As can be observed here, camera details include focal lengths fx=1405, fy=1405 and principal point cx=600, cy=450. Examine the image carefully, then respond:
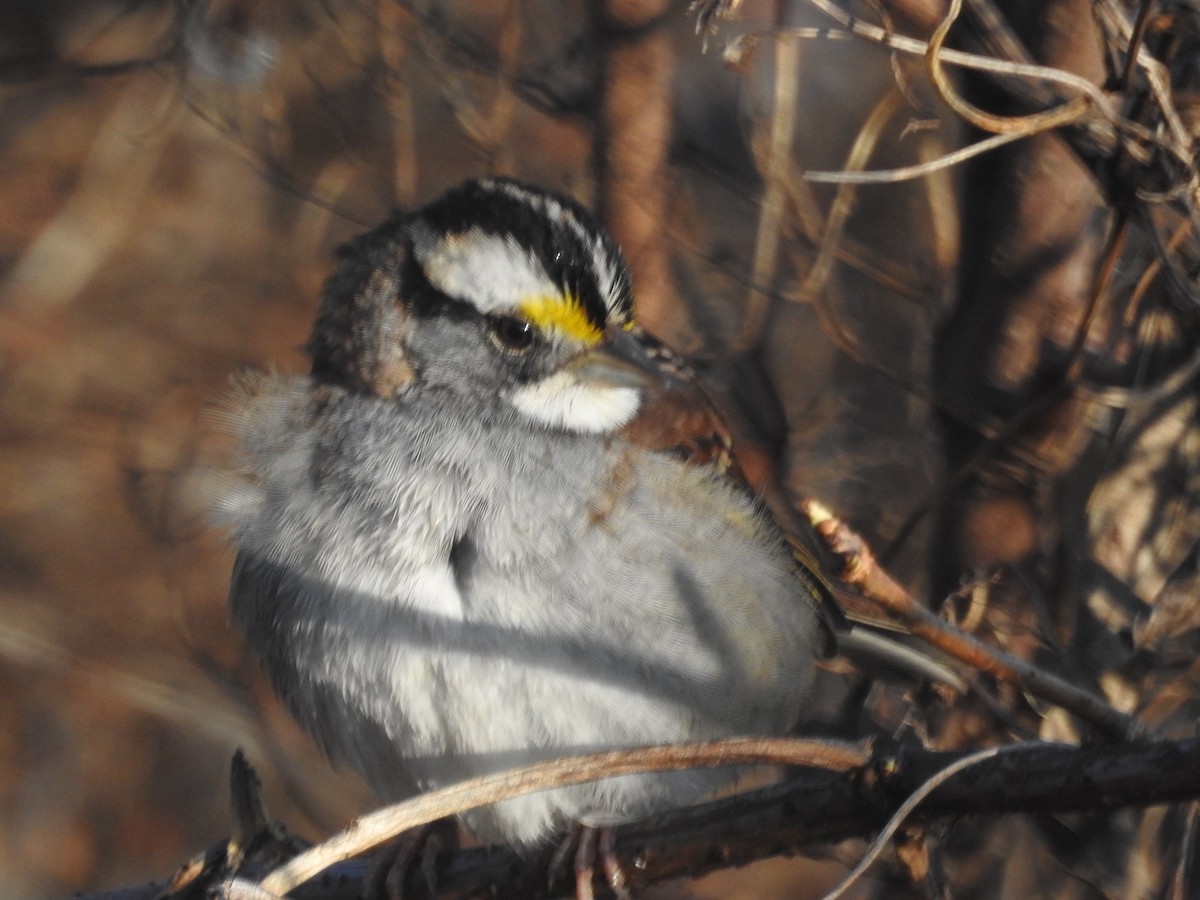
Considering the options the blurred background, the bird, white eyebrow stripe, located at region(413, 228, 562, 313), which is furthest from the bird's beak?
the blurred background

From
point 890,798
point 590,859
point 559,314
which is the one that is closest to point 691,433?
point 559,314

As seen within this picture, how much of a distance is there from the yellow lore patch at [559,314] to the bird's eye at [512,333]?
18 millimetres

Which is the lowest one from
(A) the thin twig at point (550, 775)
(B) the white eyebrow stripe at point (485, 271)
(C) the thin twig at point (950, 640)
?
(A) the thin twig at point (550, 775)

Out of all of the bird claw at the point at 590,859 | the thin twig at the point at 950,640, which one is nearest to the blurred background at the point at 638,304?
the bird claw at the point at 590,859

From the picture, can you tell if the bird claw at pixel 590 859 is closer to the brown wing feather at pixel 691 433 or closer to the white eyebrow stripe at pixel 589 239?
the brown wing feather at pixel 691 433

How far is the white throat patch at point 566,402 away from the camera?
2.70 metres

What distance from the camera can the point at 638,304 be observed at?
13.8 ft

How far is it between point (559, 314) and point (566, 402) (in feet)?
0.57

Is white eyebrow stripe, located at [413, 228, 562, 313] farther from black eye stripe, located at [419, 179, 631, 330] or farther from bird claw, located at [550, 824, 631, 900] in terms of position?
bird claw, located at [550, 824, 631, 900]

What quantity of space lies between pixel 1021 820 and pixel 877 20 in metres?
1.98

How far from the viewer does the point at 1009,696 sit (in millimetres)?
3240

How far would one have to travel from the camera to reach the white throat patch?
270cm

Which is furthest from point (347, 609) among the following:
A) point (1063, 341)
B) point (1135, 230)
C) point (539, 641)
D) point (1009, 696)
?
point (1135, 230)

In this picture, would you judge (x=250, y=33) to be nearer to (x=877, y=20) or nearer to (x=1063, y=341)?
(x=877, y=20)
